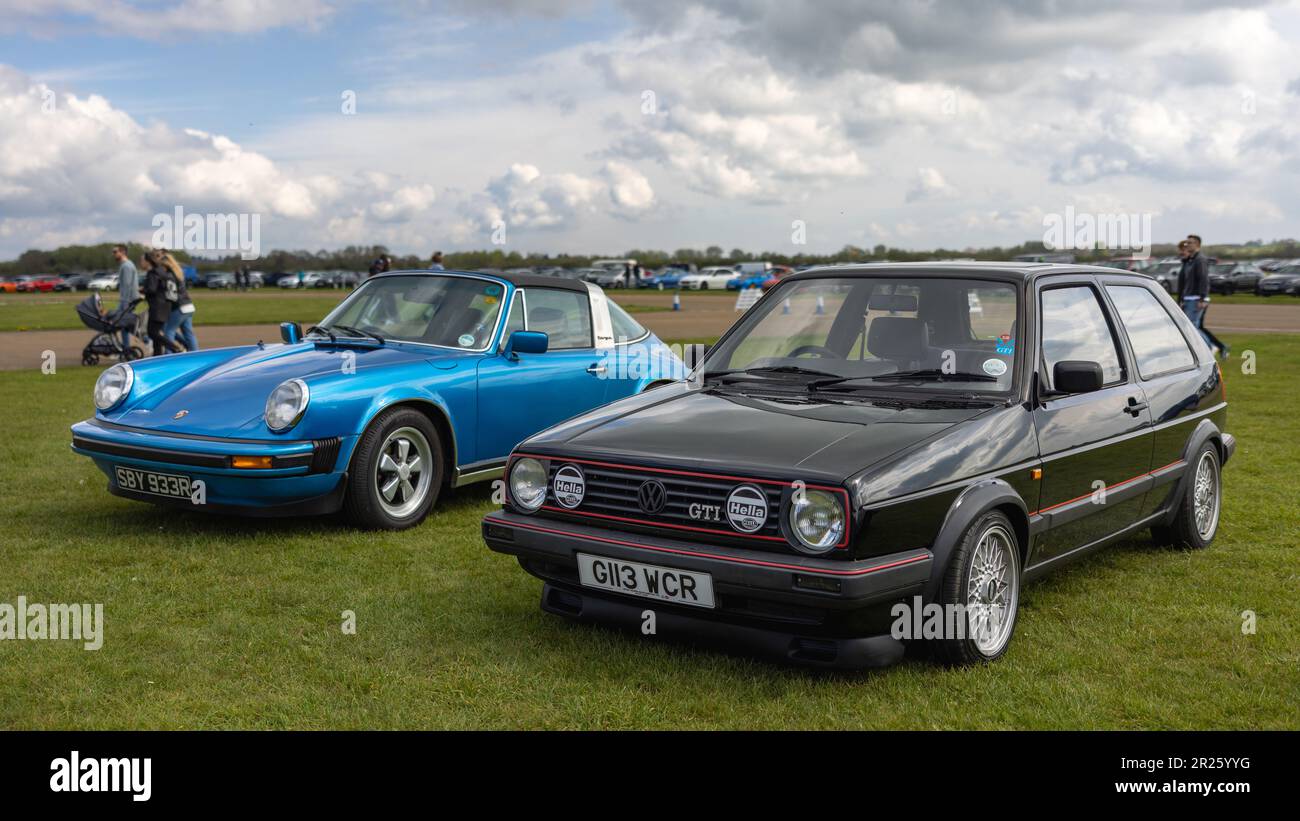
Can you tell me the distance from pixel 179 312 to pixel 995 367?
13.1 m

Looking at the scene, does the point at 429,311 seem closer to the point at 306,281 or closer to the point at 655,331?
the point at 655,331

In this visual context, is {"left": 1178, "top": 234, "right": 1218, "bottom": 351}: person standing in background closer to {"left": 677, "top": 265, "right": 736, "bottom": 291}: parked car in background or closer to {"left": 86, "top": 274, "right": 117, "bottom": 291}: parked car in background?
{"left": 677, "top": 265, "right": 736, "bottom": 291}: parked car in background

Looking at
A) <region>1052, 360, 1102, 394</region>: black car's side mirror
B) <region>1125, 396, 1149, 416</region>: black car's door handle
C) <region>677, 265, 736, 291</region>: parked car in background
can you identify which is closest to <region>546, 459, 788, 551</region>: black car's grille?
<region>1052, 360, 1102, 394</region>: black car's side mirror

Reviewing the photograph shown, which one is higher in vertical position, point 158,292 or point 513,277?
point 158,292

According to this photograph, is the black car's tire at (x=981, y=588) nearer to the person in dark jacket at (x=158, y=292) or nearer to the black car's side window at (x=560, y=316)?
the black car's side window at (x=560, y=316)

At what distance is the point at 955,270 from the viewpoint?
16.2ft

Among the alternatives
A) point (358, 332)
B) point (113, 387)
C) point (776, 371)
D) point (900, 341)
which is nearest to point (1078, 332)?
point (900, 341)

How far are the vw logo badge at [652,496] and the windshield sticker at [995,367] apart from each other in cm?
155

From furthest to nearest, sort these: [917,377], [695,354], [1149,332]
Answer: [1149,332] → [695,354] → [917,377]

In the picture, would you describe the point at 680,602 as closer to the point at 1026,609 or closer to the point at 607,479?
the point at 607,479

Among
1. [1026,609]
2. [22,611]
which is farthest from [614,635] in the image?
[22,611]

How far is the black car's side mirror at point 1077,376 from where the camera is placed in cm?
446

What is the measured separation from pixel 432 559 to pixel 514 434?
140cm

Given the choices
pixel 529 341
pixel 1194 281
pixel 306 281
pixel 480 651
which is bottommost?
pixel 480 651
